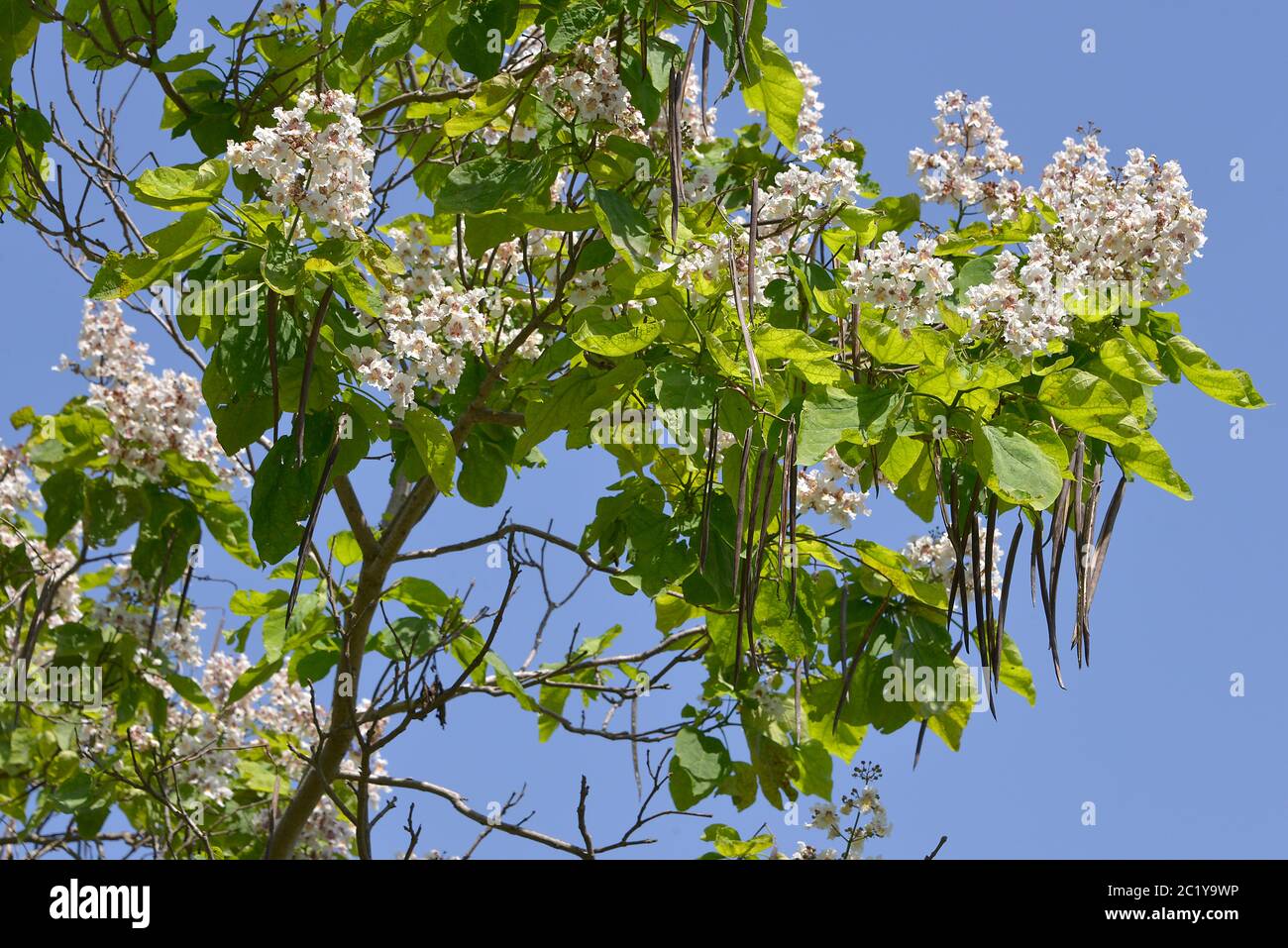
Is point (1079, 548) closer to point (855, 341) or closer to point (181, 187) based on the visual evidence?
point (855, 341)

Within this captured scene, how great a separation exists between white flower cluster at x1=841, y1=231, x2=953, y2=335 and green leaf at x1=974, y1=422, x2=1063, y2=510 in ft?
0.99

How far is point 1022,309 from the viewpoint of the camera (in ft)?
7.40

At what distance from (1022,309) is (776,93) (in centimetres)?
78

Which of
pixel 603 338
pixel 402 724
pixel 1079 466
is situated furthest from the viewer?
pixel 402 724

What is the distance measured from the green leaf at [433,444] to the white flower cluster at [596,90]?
2.45 feet

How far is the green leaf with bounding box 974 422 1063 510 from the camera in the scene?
2.01 meters

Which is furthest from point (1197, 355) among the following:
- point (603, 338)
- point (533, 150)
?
point (533, 150)

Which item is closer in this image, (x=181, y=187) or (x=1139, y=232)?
(x=181, y=187)

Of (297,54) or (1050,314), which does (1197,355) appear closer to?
(1050,314)

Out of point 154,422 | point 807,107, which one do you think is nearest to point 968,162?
point 807,107

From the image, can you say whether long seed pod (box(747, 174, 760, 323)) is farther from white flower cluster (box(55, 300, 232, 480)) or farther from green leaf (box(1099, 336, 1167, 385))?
white flower cluster (box(55, 300, 232, 480))

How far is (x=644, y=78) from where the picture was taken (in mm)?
2627

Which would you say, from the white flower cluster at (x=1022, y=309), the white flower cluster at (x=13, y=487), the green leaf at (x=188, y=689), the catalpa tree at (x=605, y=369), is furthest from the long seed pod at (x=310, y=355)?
the white flower cluster at (x=13, y=487)
